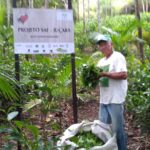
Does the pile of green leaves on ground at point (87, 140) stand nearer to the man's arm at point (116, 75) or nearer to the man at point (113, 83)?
the man at point (113, 83)

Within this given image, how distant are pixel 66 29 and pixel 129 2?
45.8 meters

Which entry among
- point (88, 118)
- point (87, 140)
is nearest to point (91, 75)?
point (87, 140)

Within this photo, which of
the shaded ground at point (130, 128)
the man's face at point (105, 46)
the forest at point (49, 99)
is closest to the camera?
the forest at point (49, 99)

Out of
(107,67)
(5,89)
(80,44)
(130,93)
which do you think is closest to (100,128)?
(107,67)

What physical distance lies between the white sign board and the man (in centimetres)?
49

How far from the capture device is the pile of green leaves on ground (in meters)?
3.96

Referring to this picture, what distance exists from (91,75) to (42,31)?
30.8 inches

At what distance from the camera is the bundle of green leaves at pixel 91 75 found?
160 inches

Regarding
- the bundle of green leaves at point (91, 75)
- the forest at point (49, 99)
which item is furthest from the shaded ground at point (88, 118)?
the bundle of green leaves at point (91, 75)

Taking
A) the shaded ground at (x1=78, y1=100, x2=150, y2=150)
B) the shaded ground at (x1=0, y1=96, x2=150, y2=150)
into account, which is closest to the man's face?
the shaded ground at (x1=0, y1=96, x2=150, y2=150)

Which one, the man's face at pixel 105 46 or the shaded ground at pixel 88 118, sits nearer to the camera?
the man's face at pixel 105 46

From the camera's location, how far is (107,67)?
A: 4.08 m

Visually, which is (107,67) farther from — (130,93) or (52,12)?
(130,93)

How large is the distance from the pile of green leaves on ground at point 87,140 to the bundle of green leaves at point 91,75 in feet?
1.85
